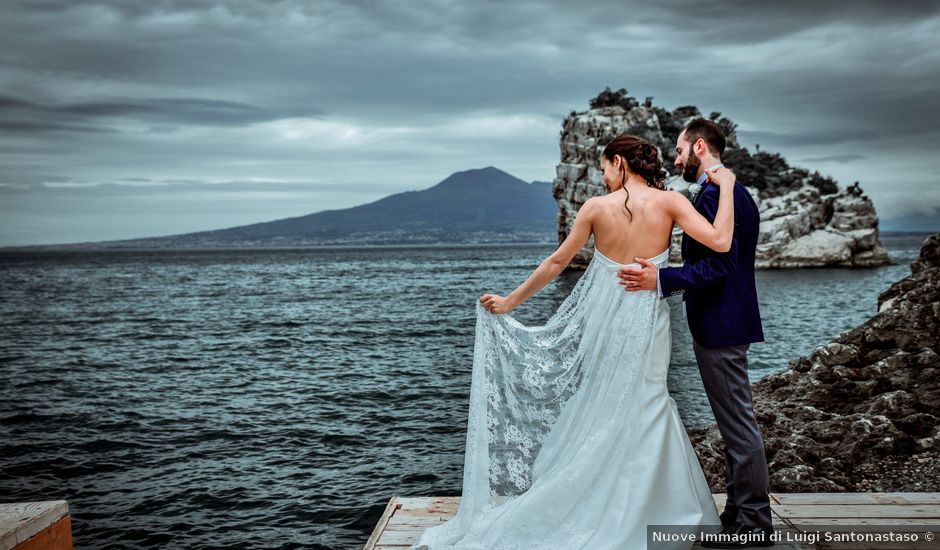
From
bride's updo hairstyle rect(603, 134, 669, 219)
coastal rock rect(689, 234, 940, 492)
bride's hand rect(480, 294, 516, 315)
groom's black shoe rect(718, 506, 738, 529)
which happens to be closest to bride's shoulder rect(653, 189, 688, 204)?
bride's updo hairstyle rect(603, 134, 669, 219)

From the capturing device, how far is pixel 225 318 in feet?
127

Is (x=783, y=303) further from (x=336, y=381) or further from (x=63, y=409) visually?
(x=63, y=409)

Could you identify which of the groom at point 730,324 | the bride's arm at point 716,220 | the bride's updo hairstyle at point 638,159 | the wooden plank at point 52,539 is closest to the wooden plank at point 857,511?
the groom at point 730,324

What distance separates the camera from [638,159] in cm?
448

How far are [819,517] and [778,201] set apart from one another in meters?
79.5

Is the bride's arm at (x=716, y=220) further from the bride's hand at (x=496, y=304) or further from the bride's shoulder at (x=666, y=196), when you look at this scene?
the bride's hand at (x=496, y=304)

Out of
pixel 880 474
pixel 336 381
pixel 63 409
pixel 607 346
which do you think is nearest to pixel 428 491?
pixel 880 474

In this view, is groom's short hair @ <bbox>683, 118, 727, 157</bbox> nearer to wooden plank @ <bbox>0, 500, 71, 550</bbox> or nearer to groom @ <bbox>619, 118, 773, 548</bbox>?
groom @ <bbox>619, 118, 773, 548</bbox>

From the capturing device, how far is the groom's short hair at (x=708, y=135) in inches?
173

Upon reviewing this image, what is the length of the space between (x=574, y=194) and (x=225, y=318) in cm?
4910

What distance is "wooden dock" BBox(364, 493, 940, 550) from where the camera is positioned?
434cm

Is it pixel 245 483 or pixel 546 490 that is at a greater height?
pixel 546 490

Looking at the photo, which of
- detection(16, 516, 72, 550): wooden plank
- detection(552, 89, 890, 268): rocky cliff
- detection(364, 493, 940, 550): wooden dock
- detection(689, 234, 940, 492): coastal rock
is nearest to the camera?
detection(16, 516, 72, 550): wooden plank

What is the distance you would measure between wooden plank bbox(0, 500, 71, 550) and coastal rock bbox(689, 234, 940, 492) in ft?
22.6
